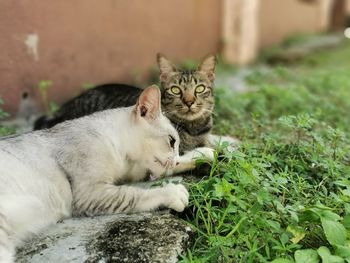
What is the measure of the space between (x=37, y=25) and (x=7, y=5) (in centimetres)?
51

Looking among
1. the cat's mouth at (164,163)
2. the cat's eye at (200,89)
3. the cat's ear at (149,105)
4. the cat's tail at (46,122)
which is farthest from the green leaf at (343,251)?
the cat's tail at (46,122)

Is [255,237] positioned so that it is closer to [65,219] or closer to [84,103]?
[65,219]

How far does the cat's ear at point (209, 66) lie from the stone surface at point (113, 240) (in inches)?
70.1

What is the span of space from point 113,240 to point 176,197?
1.61 feet

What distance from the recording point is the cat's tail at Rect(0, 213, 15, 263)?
250 cm

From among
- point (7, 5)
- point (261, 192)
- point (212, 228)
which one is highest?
point (7, 5)

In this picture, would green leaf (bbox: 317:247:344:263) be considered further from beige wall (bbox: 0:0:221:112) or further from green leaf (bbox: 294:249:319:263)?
beige wall (bbox: 0:0:221:112)

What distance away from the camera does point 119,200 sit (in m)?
2.95

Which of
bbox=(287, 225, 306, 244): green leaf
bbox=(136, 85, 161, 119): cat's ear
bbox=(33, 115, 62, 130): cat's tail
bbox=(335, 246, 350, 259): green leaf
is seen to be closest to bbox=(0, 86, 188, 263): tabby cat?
bbox=(136, 85, 161, 119): cat's ear

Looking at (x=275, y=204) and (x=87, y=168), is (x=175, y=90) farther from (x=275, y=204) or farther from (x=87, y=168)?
(x=275, y=204)

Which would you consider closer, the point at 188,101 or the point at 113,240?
the point at 113,240

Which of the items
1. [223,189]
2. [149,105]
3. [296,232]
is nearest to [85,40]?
[149,105]

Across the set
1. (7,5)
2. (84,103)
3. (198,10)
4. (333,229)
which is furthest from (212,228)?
(198,10)

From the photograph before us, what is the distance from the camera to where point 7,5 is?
4789 mm
